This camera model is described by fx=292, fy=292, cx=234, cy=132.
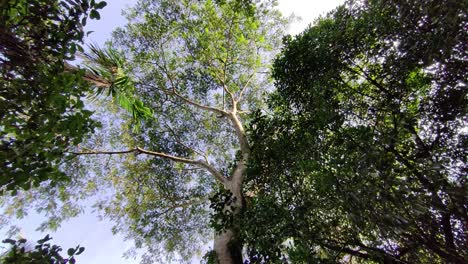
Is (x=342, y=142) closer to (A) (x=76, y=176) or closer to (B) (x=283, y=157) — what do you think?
(B) (x=283, y=157)

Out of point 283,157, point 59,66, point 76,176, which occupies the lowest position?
point 59,66

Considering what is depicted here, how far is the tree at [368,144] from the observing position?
4340 mm

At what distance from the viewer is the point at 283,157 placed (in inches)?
262

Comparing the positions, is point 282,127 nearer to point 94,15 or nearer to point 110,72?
point 110,72

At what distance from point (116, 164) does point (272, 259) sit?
28.6ft

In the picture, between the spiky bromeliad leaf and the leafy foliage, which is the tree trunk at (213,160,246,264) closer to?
the spiky bromeliad leaf

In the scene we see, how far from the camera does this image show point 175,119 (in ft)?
38.2

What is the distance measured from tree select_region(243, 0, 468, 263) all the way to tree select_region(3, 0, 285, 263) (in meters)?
3.20

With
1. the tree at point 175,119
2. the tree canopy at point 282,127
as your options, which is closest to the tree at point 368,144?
the tree canopy at point 282,127

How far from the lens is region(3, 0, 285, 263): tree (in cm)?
1034

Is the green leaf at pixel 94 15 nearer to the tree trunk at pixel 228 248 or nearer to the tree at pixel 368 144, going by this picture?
the tree at pixel 368 144

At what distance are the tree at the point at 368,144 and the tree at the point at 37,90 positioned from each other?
3.80 meters

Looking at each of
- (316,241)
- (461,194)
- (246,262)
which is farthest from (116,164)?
(461,194)

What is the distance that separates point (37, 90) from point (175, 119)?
840 cm
